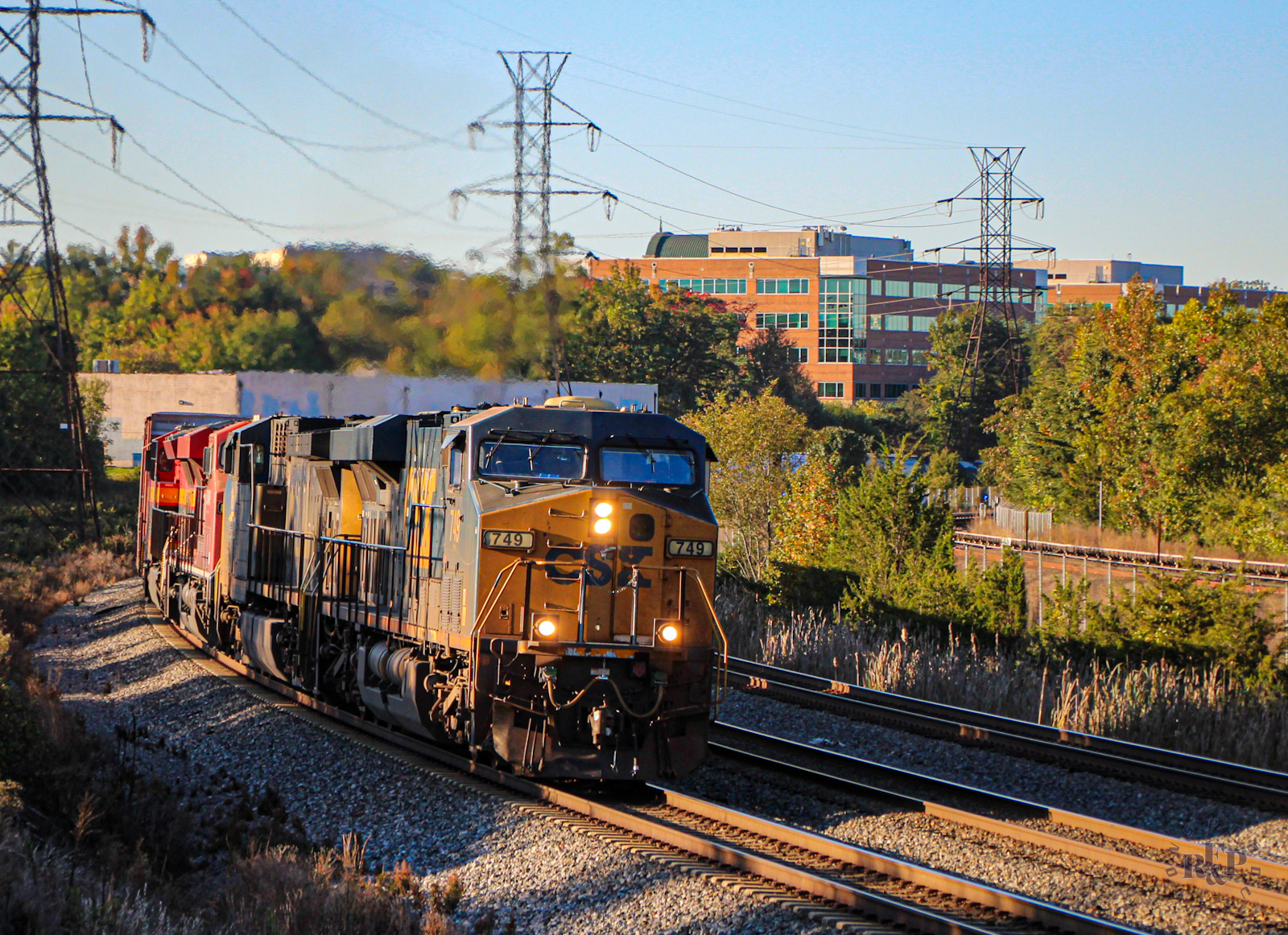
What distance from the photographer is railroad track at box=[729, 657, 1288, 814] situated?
37.8 ft

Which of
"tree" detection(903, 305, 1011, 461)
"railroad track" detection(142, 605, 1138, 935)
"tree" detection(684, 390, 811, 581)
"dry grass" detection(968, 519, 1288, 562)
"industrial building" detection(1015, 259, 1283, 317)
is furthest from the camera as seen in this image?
"industrial building" detection(1015, 259, 1283, 317)

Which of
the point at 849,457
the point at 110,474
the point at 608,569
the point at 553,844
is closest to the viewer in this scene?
the point at 553,844

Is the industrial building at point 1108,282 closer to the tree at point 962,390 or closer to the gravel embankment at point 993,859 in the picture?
the tree at point 962,390

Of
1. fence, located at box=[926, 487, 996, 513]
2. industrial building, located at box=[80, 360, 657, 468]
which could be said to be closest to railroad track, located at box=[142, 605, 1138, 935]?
industrial building, located at box=[80, 360, 657, 468]

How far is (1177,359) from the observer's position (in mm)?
42406

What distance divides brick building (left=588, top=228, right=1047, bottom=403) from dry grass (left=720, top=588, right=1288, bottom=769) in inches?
3286

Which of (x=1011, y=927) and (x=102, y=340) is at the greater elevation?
(x=102, y=340)

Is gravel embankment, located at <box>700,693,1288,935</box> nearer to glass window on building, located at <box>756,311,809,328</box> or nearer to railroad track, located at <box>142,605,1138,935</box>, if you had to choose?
railroad track, located at <box>142,605,1138,935</box>

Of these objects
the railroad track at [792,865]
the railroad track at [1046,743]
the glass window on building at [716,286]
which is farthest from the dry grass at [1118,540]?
the glass window on building at [716,286]

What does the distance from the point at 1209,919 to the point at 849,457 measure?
55.7 meters

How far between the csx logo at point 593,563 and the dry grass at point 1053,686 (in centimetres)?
690

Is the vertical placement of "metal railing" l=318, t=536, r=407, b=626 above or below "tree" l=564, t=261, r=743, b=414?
below

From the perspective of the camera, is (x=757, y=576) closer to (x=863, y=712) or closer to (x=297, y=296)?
(x=297, y=296)

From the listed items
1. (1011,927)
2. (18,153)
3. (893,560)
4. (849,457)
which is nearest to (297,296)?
(18,153)
